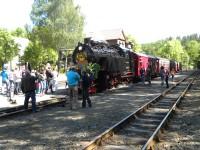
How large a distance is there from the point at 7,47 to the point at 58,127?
54.8 meters

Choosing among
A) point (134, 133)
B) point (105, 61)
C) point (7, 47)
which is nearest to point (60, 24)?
point (7, 47)

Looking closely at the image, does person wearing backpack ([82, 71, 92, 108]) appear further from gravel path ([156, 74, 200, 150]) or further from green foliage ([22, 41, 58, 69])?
green foliage ([22, 41, 58, 69])

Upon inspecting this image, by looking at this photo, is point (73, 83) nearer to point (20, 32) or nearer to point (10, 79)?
point (10, 79)

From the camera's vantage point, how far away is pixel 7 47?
6388 cm

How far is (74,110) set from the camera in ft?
50.8

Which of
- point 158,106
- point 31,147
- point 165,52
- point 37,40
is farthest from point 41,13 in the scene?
point 165,52

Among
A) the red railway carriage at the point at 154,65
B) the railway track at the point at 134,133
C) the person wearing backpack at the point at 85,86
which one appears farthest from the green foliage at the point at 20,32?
the railway track at the point at 134,133

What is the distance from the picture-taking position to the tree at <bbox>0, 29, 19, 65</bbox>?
62.4m

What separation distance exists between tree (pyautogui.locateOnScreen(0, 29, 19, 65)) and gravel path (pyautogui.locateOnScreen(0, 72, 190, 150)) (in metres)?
48.3

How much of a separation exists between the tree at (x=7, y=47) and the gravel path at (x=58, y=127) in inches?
1903

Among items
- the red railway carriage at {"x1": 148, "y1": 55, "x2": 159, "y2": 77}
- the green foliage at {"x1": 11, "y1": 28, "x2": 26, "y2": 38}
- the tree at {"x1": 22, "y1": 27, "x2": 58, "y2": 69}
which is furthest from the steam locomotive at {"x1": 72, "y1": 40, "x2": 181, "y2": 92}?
the green foliage at {"x1": 11, "y1": 28, "x2": 26, "y2": 38}

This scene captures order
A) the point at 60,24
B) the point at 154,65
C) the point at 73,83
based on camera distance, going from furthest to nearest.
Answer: the point at 60,24, the point at 154,65, the point at 73,83

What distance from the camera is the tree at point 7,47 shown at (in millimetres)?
62438

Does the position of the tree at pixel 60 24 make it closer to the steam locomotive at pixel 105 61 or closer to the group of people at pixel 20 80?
the steam locomotive at pixel 105 61
